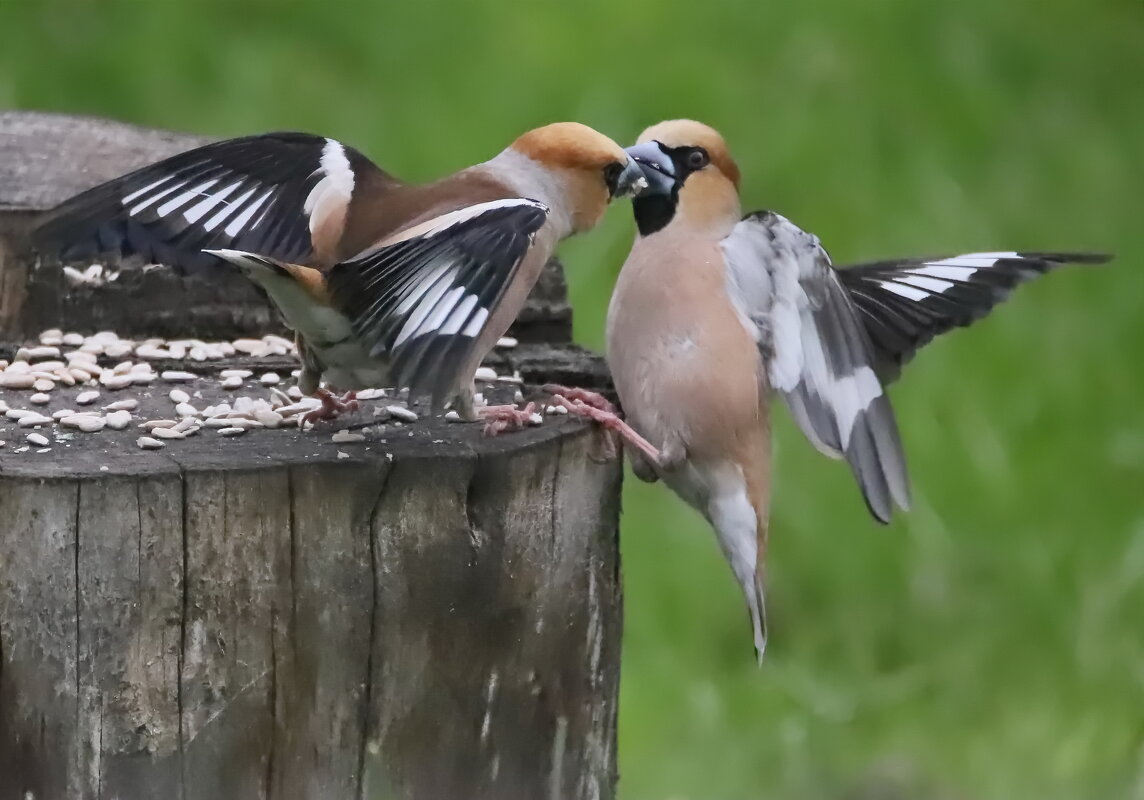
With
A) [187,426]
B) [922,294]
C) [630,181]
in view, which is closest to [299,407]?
[187,426]

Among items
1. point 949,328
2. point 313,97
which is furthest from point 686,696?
point 313,97

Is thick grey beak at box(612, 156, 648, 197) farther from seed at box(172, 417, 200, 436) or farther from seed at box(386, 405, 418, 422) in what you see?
seed at box(172, 417, 200, 436)

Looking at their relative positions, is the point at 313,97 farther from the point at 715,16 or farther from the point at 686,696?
the point at 686,696

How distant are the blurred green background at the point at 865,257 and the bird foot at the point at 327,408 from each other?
2295 millimetres

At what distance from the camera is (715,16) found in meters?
9.53

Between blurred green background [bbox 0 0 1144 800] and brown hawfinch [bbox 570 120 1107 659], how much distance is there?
1.84 m

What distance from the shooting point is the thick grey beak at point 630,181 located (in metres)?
3.92

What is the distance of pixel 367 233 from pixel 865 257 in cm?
463

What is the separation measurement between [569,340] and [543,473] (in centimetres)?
129

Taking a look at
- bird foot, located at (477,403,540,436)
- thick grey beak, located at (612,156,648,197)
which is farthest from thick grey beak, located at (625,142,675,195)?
bird foot, located at (477,403,540,436)

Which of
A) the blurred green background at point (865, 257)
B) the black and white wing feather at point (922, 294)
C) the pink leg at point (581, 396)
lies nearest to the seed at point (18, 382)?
the pink leg at point (581, 396)

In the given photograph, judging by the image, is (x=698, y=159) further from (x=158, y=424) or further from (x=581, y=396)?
(x=158, y=424)

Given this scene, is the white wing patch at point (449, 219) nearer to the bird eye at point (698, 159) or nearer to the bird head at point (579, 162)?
the bird head at point (579, 162)

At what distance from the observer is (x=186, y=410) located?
362cm
